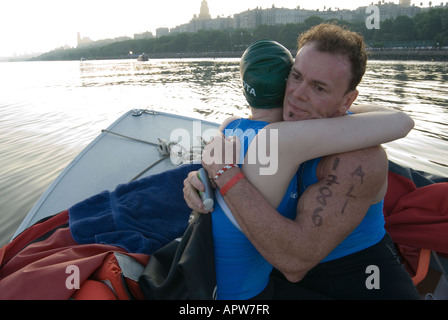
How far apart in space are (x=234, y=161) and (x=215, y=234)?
1.45ft

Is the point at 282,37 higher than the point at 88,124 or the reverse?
higher

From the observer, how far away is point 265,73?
5.24ft

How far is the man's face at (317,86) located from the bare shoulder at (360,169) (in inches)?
12.9

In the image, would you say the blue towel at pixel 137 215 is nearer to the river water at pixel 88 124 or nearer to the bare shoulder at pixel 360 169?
the bare shoulder at pixel 360 169

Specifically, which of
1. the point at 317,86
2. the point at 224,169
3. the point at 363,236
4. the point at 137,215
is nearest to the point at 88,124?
the point at 137,215

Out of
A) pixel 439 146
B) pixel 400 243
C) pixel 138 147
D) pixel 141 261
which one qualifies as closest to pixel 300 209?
pixel 141 261

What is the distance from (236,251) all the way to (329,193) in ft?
1.95

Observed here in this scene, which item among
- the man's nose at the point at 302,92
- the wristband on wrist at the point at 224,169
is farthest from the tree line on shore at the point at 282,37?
the wristband on wrist at the point at 224,169

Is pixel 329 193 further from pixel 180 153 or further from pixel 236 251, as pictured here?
pixel 180 153

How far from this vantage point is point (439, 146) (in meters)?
7.50

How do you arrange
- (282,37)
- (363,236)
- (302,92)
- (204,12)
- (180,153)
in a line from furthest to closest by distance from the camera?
1. (204,12)
2. (282,37)
3. (180,153)
4. (363,236)
5. (302,92)

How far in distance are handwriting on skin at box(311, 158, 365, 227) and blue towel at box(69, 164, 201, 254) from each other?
1161mm

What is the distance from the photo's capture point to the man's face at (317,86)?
1475 mm
